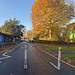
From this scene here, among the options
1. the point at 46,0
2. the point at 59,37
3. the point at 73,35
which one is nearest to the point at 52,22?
the point at 46,0

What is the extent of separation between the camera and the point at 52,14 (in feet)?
171

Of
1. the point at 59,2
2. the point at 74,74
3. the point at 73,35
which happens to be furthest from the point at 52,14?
the point at 74,74

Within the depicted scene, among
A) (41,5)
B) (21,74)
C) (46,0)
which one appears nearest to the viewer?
(21,74)

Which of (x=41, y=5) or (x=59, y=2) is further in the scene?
(x=41, y=5)

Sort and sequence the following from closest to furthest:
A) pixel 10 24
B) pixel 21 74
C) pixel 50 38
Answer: pixel 21 74
pixel 50 38
pixel 10 24

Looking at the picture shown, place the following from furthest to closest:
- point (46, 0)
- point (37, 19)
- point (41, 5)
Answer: point (37, 19) → point (41, 5) → point (46, 0)

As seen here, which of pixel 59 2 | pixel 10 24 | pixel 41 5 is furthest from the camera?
pixel 10 24

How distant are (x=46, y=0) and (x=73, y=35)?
2658 centimetres

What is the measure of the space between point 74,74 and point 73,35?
62034mm

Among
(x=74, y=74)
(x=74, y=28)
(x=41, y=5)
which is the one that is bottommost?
(x=74, y=74)

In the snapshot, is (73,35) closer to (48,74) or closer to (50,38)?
(50,38)

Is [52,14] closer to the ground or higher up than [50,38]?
higher up

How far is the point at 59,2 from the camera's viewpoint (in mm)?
45531

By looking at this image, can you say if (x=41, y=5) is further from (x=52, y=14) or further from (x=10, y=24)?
(x=10, y=24)
